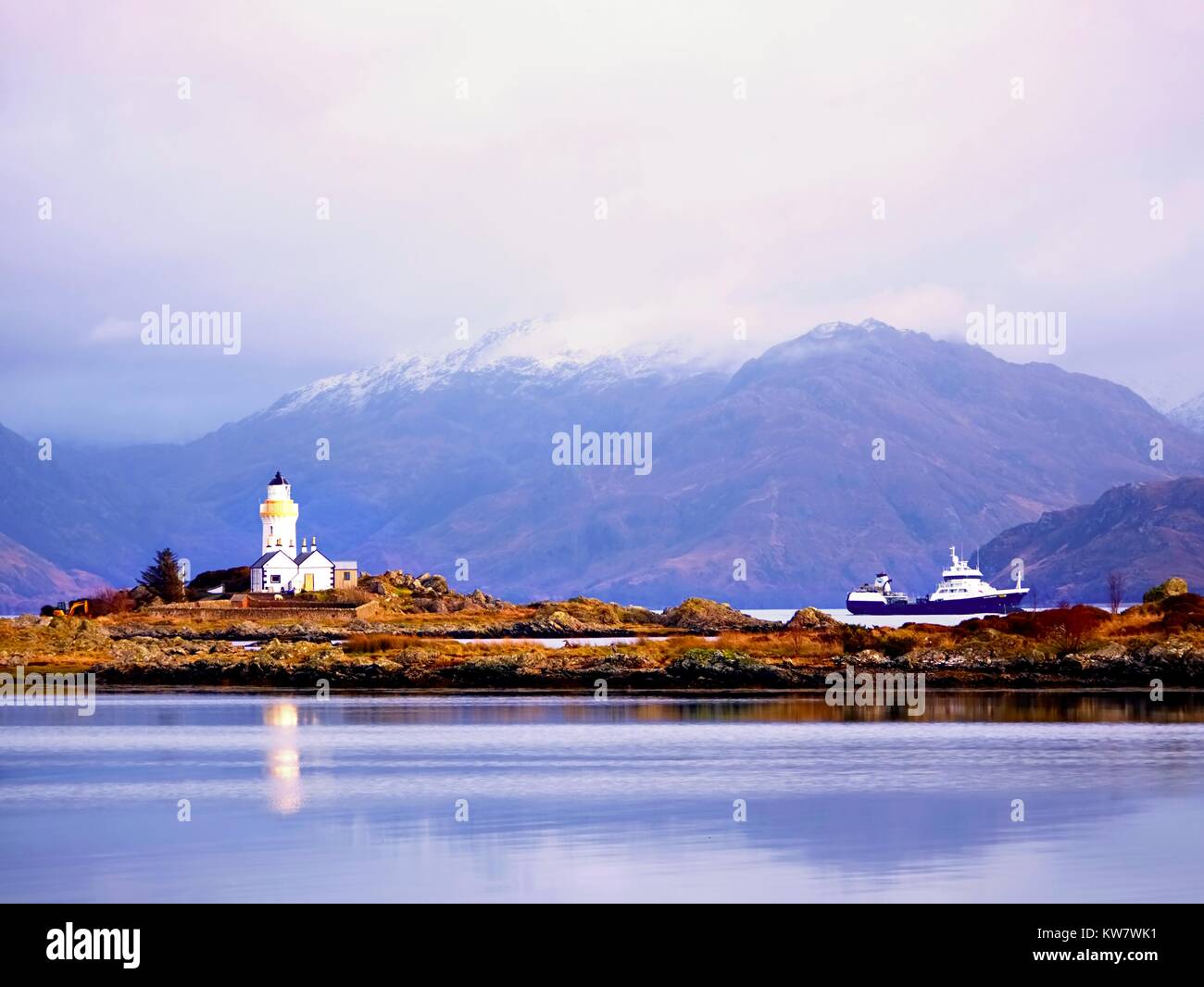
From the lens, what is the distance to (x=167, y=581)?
11200 cm

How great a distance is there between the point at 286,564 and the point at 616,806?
288 feet

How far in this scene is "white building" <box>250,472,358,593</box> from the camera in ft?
371

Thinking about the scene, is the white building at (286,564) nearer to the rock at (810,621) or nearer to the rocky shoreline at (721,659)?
the rock at (810,621)

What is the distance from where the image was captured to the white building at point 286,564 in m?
113

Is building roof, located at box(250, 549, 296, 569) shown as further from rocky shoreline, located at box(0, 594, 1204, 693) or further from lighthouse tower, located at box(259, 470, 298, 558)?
rocky shoreline, located at box(0, 594, 1204, 693)

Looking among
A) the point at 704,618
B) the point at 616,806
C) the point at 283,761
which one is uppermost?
the point at 704,618

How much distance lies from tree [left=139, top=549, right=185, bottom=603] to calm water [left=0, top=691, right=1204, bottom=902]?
64881 mm

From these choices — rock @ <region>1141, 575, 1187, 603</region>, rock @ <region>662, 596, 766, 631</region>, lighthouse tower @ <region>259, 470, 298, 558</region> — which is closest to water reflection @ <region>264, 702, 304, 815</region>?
rock @ <region>1141, 575, 1187, 603</region>

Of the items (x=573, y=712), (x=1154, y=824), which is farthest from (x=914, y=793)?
(x=573, y=712)

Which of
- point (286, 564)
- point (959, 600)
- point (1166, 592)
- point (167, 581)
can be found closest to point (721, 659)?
point (1166, 592)

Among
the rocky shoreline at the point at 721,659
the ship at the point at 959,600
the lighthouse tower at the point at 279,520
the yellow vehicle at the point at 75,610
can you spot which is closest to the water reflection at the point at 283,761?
the rocky shoreline at the point at 721,659

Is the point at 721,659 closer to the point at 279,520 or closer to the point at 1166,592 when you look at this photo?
the point at 1166,592
